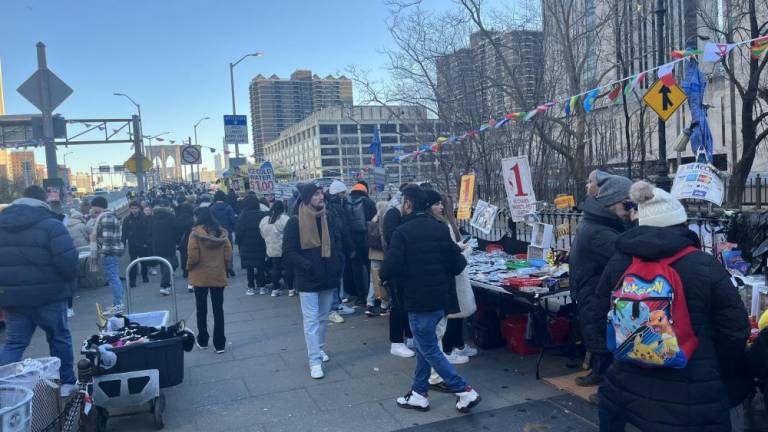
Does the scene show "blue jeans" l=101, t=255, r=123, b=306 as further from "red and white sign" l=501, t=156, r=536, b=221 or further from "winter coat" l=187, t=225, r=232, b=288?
"red and white sign" l=501, t=156, r=536, b=221

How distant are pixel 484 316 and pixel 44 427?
4613 mm

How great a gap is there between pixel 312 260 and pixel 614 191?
305 centimetres

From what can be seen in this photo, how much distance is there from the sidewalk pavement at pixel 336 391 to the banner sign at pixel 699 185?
233 cm

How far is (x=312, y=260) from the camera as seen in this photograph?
19.7 ft

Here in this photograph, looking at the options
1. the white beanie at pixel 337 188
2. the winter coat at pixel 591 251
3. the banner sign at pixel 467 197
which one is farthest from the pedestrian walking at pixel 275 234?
the winter coat at pixel 591 251

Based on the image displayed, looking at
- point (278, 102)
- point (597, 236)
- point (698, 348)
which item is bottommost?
point (698, 348)

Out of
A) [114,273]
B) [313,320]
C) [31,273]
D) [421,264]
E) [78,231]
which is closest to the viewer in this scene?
[421,264]

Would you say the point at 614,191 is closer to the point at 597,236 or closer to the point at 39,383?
the point at 597,236

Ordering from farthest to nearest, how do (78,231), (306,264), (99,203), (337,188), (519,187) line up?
(78,231)
(99,203)
(337,188)
(519,187)
(306,264)

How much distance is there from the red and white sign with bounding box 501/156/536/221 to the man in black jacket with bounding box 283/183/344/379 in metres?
2.98

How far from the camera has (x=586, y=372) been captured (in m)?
5.78

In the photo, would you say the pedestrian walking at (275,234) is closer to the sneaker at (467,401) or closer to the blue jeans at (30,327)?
the blue jeans at (30,327)

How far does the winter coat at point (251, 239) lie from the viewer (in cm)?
1044

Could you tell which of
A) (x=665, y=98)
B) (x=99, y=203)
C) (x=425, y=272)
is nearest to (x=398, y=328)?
(x=425, y=272)
